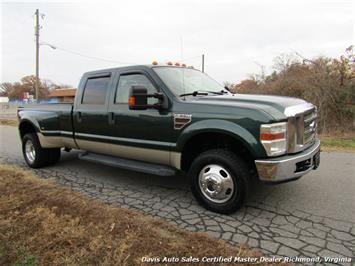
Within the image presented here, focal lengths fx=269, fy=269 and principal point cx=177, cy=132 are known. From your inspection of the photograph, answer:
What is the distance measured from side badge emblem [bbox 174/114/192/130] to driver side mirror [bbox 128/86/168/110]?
0.75ft

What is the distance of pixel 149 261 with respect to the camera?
235 centimetres

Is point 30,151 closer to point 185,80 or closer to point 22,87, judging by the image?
point 185,80

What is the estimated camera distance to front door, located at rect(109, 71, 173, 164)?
12.0ft

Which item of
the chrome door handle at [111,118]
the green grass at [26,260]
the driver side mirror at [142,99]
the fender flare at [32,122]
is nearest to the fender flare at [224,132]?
the driver side mirror at [142,99]

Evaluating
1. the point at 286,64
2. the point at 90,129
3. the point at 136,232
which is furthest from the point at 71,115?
the point at 286,64

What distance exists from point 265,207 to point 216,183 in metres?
0.80

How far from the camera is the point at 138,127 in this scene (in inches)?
153

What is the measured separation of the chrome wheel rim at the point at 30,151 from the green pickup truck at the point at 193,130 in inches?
42.6

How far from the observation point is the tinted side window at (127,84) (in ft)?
13.0

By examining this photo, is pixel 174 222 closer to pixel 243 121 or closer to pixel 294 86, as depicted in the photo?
pixel 243 121

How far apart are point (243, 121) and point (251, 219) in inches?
46.3

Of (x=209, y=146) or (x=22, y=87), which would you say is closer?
(x=209, y=146)

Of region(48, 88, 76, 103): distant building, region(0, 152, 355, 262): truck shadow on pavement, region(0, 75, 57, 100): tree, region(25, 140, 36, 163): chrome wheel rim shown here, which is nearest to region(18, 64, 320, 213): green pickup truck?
region(0, 152, 355, 262): truck shadow on pavement

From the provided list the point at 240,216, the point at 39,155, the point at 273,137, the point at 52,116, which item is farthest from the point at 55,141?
the point at 273,137
